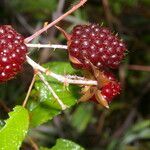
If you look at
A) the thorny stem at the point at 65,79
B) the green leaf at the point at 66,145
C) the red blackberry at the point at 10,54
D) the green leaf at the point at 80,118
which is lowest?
the green leaf at the point at 80,118

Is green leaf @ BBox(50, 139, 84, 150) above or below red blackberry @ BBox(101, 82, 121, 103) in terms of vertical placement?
below

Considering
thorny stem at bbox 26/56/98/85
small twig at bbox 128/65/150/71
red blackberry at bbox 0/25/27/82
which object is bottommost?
small twig at bbox 128/65/150/71

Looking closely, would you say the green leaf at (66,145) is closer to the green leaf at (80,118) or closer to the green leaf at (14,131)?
the green leaf at (14,131)

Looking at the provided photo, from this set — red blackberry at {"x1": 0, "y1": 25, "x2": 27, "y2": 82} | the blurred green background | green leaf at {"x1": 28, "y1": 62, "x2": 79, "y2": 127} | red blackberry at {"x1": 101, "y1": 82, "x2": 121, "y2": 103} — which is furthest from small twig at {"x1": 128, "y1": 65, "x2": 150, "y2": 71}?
red blackberry at {"x1": 0, "y1": 25, "x2": 27, "y2": 82}

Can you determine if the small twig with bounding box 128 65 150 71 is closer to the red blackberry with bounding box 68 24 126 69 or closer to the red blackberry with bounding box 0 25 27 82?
the red blackberry with bounding box 68 24 126 69

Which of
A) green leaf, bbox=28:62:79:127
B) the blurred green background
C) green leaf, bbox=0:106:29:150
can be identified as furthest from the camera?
the blurred green background

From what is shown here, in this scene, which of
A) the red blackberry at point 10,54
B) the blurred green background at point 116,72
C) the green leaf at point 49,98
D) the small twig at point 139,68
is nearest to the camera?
the red blackberry at point 10,54

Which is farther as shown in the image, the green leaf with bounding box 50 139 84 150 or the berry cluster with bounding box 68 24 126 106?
the green leaf with bounding box 50 139 84 150

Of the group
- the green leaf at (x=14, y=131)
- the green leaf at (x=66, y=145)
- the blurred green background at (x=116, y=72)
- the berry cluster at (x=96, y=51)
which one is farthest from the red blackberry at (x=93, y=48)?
the blurred green background at (x=116, y=72)
